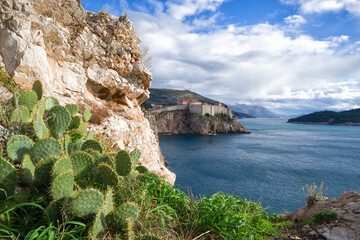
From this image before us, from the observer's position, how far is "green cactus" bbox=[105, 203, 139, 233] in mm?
1905

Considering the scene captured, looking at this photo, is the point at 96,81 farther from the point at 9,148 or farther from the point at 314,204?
the point at 314,204

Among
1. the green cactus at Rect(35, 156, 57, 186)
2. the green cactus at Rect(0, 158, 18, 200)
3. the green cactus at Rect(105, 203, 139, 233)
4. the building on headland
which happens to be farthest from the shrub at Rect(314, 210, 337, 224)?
the building on headland

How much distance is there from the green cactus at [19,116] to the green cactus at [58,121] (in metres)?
0.37

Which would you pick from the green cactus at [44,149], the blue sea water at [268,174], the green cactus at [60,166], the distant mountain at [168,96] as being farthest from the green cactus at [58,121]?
the distant mountain at [168,96]

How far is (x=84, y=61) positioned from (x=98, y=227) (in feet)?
22.3

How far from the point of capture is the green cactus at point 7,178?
196cm

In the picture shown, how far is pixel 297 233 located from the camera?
13.9 ft

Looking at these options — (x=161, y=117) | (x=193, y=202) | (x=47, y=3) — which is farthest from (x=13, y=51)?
(x=161, y=117)

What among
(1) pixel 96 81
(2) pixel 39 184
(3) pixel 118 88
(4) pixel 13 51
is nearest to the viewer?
(2) pixel 39 184

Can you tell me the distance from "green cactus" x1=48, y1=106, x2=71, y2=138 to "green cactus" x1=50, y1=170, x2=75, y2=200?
6.57ft

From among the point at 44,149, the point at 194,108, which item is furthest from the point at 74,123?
the point at 194,108

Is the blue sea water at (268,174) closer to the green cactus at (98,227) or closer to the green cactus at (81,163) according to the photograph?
the green cactus at (81,163)

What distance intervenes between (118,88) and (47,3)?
3477 mm

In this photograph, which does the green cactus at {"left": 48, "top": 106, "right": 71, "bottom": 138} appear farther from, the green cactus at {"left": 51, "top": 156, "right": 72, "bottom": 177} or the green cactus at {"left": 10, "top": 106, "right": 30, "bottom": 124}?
the green cactus at {"left": 51, "top": 156, "right": 72, "bottom": 177}
